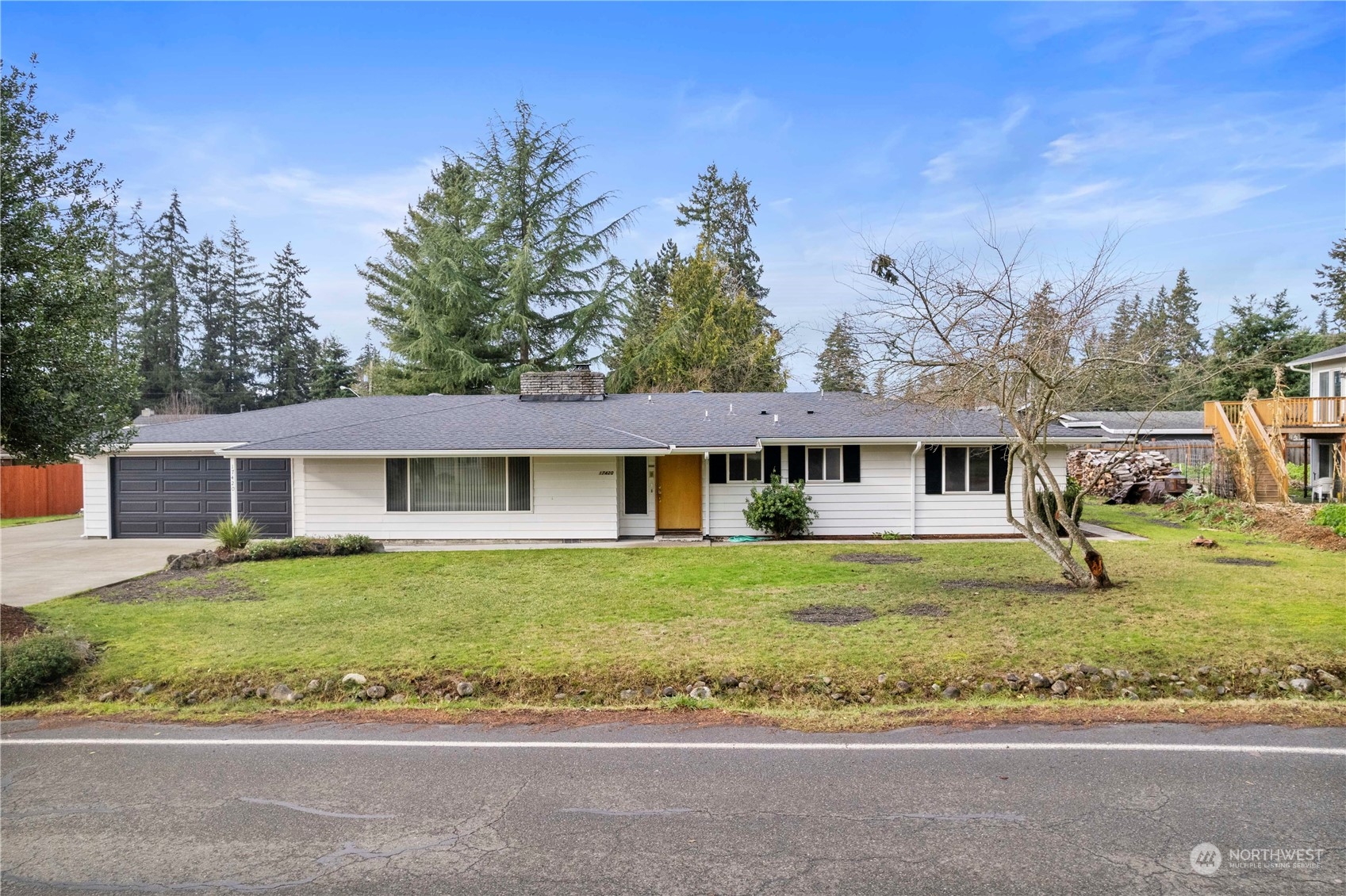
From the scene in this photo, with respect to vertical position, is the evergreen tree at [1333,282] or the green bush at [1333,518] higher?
the evergreen tree at [1333,282]

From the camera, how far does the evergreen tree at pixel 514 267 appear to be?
28234mm

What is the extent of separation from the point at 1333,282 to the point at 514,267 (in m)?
49.2

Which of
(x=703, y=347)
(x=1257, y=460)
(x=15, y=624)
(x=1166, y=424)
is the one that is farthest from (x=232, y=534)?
(x=1166, y=424)

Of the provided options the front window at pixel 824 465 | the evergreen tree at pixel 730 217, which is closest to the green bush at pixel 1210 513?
the front window at pixel 824 465

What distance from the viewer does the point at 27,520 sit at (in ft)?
69.8

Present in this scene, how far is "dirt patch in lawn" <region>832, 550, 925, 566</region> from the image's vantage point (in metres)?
12.2

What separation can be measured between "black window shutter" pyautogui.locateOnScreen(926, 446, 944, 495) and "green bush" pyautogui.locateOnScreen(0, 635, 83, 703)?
14384 millimetres

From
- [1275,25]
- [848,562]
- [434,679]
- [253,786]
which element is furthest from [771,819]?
[1275,25]

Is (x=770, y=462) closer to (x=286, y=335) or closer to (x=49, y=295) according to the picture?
(x=49, y=295)

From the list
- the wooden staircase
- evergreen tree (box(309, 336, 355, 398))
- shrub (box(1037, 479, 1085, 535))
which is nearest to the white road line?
shrub (box(1037, 479, 1085, 535))

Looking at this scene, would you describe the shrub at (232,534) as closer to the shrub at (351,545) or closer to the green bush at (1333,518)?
the shrub at (351,545)

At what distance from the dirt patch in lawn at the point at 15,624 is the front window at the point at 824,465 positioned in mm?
12774

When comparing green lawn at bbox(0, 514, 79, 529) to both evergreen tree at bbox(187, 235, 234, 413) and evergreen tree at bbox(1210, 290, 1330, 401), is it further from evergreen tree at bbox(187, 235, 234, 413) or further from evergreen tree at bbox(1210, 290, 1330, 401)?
evergreen tree at bbox(1210, 290, 1330, 401)

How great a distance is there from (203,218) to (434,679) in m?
50.4
